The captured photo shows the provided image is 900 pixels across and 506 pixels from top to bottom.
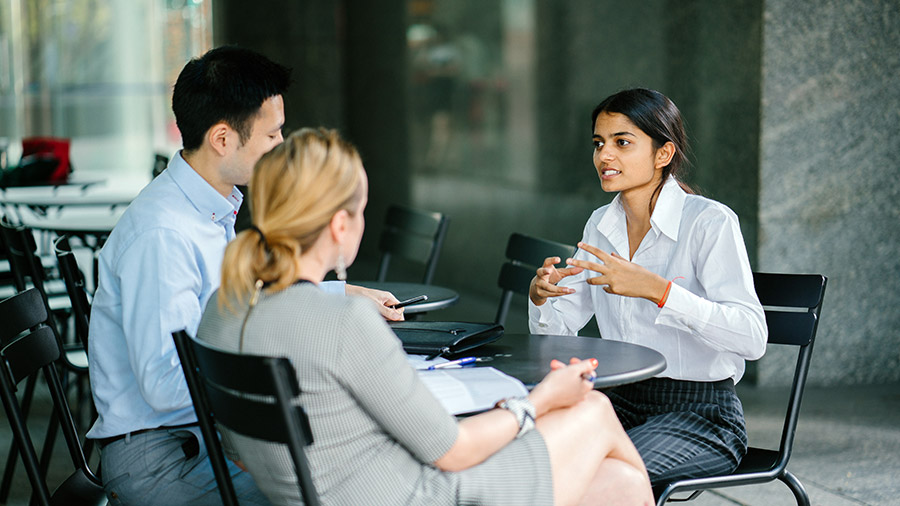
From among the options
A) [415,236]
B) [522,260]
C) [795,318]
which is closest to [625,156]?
[795,318]

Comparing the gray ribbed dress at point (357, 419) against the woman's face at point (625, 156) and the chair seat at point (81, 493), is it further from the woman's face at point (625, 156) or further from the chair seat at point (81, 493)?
the woman's face at point (625, 156)

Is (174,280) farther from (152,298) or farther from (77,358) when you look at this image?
(77,358)

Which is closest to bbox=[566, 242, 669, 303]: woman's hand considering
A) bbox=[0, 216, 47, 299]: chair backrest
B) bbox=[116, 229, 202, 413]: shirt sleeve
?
bbox=[116, 229, 202, 413]: shirt sleeve

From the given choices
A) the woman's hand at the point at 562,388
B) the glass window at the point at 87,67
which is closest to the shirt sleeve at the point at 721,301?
the woman's hand at the point at 562,388

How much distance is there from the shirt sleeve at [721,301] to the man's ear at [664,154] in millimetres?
216

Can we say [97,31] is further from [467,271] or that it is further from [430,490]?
[430,490]

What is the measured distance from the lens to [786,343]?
2.44 meters

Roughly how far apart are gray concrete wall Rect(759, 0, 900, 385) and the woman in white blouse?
6.56 ft

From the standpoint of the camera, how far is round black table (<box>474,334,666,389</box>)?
6.45 feet

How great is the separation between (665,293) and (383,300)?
0.72 meters

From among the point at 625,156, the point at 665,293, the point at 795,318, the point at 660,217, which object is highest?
the point at 625,156

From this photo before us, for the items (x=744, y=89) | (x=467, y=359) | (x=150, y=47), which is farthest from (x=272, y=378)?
(x=150, y=47)

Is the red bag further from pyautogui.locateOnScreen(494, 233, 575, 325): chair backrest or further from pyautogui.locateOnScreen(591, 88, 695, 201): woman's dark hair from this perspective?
pyautogui.locateOnScreen(591, 88, 695, 201): woman's dark hair

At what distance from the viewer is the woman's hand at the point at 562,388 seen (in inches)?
70.0
